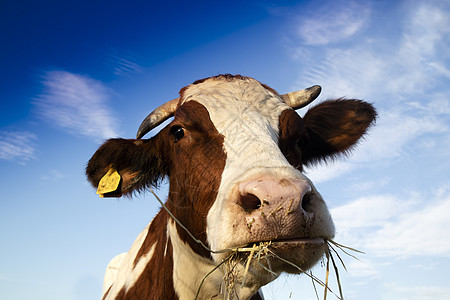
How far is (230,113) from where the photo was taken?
3.36 metres

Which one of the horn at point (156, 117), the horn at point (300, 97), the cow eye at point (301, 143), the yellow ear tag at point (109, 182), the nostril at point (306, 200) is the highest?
the horn at point (156, 117)

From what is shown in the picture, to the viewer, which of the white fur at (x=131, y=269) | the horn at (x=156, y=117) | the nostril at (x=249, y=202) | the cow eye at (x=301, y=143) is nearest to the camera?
the nostril at (x=249, y=202)

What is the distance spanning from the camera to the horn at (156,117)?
413 cm

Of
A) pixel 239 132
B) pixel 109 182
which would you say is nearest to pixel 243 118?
pixel 239 132

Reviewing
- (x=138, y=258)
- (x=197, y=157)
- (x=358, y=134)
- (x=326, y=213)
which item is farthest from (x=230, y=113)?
(x=358, y=134)

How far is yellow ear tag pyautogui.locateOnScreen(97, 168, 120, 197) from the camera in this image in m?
4.27

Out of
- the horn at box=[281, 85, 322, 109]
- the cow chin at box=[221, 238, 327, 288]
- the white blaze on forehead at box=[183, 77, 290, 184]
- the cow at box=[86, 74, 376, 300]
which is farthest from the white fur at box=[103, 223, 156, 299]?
the horn at box=[281, 85, 322, 109]

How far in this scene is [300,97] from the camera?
4578 millimetres

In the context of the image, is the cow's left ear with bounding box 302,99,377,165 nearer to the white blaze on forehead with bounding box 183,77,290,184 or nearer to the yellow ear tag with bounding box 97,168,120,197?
the white blaze on forehead with bounding box 183,77,290,184

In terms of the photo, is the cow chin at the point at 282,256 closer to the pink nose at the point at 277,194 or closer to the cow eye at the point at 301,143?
the pink nose at the point at 277,194

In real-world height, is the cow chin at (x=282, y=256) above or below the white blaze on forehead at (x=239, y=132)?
below

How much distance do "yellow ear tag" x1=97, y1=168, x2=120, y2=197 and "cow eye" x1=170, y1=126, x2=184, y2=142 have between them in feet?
3.52

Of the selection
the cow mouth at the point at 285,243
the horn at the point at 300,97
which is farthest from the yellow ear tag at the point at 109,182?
the cow mouth at the point at 285,243

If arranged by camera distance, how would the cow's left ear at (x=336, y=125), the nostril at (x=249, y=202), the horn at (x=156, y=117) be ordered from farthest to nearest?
the cow's left ear at (x=336, y=125) < the horn at (x=156, y=117) < the nostril at (x=249, y=202)
